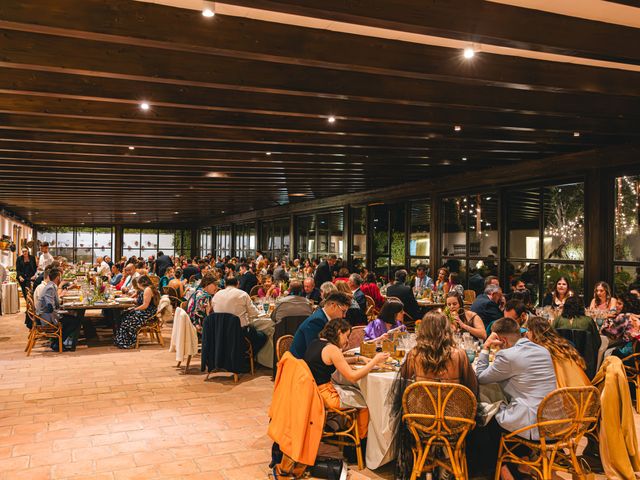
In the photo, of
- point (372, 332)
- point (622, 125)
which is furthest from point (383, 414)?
point (622, 125)

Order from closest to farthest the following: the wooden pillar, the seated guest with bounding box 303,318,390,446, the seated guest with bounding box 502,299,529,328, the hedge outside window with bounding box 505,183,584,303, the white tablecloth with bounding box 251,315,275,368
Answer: the seated guest with bounding box 303,318,390,446 < the seated guest with bounding box 502,299,529,328 < the white tablecloth with bounding box 251,315,275,368 < the wooden pillar < the hedge outside window with bounding box 505,183,584,303

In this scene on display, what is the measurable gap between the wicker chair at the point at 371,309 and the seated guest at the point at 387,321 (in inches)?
106

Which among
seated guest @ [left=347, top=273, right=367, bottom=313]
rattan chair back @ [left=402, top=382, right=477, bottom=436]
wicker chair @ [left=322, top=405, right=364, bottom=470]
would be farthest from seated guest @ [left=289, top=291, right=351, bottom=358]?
seated guest @ [left=347, top=273, right=367, bottom=313]

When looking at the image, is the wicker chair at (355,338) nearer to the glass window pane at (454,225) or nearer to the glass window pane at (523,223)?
the glass window pane at (523,223)

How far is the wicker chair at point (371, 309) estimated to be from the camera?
809cm

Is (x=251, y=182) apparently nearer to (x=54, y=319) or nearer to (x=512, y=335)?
(x=54, y=319)

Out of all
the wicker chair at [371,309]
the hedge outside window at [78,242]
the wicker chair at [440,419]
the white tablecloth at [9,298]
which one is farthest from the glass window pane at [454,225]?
the hedge outside window at [78,242]

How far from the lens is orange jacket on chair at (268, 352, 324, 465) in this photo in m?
3.57

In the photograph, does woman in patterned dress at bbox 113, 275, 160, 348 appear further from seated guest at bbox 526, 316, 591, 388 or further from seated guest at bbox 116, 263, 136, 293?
seated guest at bbox 526, 316, 591, 388

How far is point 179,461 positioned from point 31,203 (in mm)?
16029

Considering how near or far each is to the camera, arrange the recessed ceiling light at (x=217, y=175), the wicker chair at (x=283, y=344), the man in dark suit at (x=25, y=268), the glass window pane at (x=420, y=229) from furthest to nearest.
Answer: the man in dark suit at (x=25, y=268) → the glass window pane at (x=420, y=229) → the recessed ceiling light at (x=217, y=175) → the wicker chair at (x=283, y=344)

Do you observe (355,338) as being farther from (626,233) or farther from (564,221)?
(564,221)

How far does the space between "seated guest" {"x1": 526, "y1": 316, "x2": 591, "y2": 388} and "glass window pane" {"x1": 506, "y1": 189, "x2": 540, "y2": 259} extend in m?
6.23

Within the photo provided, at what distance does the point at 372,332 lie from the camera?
5.35 m
